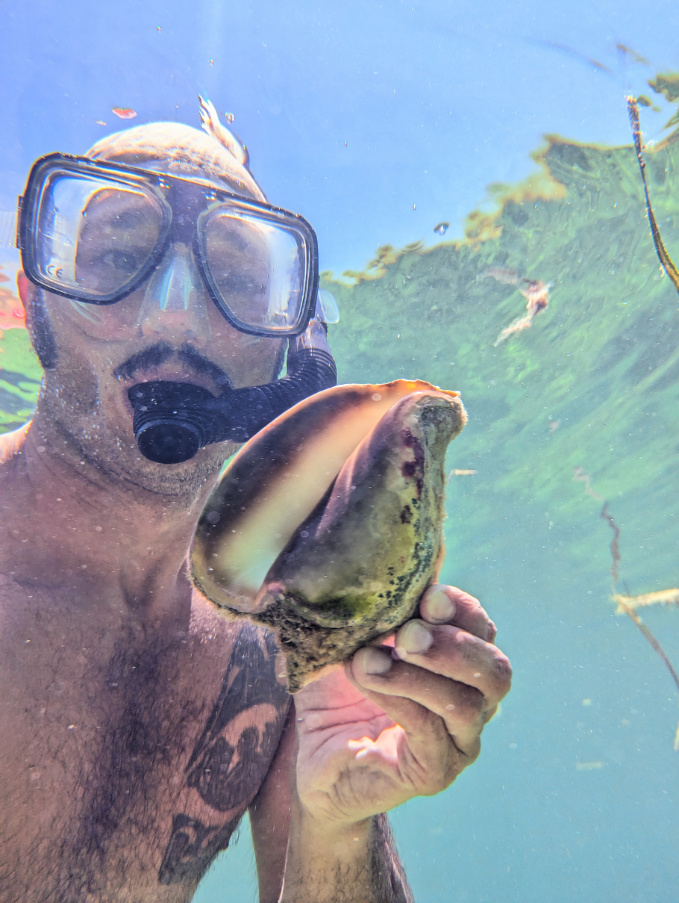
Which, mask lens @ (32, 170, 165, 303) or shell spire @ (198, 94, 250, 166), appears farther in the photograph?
shell spire @ (198, 94, 250, 166)

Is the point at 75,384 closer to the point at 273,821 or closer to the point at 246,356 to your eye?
the point at 246,356

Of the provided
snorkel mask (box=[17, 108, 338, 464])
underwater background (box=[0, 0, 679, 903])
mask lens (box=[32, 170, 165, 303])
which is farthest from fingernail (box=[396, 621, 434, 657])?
mask lens (box=[32, 170, 165, 303])

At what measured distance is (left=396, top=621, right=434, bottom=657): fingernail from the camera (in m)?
1.08

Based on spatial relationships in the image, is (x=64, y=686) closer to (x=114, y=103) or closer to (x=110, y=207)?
(x=110, y=207)

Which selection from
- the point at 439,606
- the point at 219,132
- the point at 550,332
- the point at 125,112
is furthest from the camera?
the point at 550,332

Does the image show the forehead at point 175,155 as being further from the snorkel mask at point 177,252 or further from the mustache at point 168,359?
the mustache at point 168,359

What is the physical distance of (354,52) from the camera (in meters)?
5.68

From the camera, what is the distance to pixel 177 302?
258cm

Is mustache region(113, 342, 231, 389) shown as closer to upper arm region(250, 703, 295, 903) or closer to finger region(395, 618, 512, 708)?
finger region(395, 618, 512, 708)

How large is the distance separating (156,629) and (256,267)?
2.34m

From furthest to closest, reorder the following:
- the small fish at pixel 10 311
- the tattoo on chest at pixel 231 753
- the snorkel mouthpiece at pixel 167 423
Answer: the small fish at pixel 10 311, the tattoo on chest at pixel 231 753, the snorkel mouthpiece at pixel 167 423

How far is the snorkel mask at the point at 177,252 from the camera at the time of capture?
234 cm

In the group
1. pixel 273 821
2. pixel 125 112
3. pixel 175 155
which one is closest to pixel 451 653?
Result: pixel 273 821

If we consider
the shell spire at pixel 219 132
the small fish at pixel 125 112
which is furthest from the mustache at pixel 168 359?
the small fish at pixel 125 112
